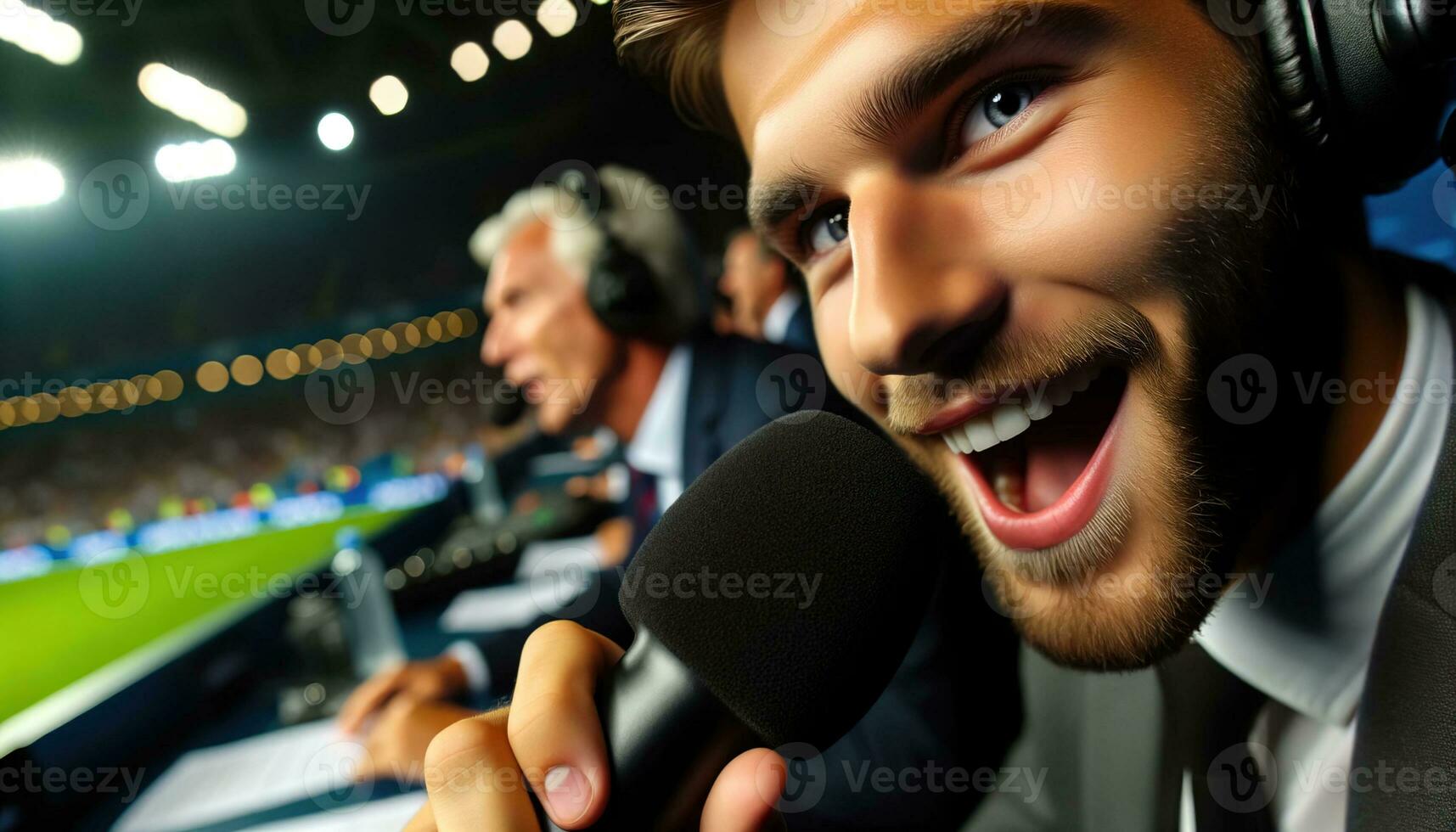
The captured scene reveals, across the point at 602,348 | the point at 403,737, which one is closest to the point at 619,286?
the point at 602,348

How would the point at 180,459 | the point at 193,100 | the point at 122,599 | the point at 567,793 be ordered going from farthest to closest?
the point at 180,459
the point at 122,599
the point at 193,100
the point at 567,793

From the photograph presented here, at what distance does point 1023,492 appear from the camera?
599 mm

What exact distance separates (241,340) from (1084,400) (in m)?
4.45

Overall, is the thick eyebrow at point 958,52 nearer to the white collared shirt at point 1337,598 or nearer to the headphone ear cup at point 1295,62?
the headphone ear cup at point 1295,62

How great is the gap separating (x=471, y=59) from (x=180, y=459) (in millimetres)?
5962

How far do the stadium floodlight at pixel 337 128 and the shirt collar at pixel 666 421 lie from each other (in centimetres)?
85

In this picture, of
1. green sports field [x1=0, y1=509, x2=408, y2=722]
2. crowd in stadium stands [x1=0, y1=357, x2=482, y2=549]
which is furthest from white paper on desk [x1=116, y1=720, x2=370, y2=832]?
crowd in stadium stands [x1=0, y1=357, x2=482, y2=549]

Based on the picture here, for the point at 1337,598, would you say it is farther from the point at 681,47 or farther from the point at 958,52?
the point at 681,47

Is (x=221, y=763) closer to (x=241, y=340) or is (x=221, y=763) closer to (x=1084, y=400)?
(x=1084, y=400)

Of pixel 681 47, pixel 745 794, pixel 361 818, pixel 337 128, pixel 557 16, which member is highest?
pixel 337 128

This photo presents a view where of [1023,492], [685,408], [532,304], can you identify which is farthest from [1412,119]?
[532,304]

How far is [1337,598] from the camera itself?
0.59 m

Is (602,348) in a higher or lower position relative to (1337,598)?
higher

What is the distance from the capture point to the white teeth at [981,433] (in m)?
0.53
